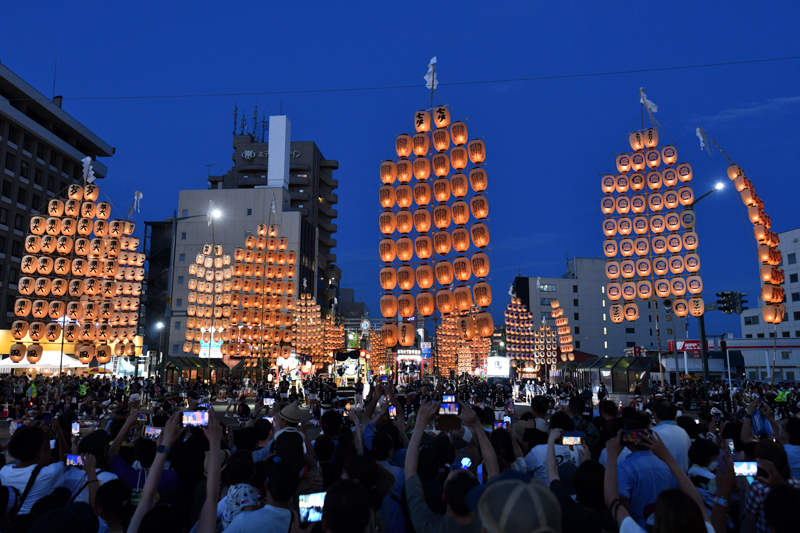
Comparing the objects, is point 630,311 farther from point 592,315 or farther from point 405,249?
point 592,315

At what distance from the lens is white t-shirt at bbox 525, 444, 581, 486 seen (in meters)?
5.16

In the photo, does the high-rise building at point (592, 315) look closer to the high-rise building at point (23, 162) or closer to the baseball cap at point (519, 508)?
the high-rise building at point (23, 162)

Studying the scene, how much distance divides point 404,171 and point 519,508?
1033 inches

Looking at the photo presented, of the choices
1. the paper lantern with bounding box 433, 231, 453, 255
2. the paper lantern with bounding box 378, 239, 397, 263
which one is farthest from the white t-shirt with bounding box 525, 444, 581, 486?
the paper lantern with bounding box 378, 239, 397, 263

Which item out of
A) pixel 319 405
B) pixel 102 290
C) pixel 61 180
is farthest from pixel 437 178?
pixel 61 180

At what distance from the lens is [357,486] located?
2775 mm

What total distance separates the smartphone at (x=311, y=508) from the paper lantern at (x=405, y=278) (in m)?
23.1

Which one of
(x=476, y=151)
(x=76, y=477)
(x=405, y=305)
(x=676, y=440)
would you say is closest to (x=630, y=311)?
(x=476, y=151)

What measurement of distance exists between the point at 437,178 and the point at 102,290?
24501mm

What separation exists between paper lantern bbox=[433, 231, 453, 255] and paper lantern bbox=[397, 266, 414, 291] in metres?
1.67

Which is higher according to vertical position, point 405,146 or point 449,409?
point 405,146

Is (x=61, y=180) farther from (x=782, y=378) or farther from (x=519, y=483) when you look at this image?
(x=782, y=378)

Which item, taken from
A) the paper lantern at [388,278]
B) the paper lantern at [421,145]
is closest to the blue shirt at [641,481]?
the paper lantern at [388,278]

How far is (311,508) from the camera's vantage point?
3322 mm
